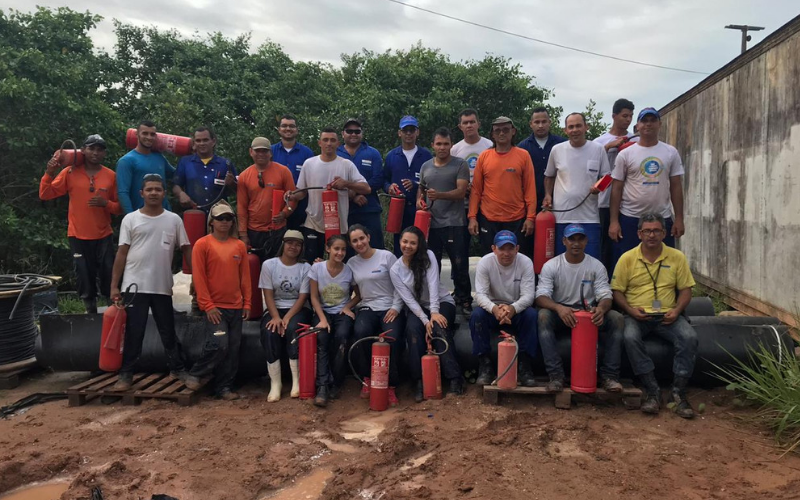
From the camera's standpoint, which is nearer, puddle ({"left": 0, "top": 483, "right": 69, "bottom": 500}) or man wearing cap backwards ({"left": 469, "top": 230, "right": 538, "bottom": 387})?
puddle ({"left": 0, "top": 483, "right": 69, "bottom": 500})

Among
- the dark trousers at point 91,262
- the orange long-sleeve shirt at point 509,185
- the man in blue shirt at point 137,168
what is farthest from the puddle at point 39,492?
the orange long-sleeve shirt at point 509,185

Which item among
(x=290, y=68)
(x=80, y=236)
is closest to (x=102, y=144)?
(x=80, y=236)

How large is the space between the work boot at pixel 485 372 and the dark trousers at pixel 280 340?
176 cm

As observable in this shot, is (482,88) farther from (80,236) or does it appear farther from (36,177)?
(80,236)

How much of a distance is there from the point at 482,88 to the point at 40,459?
14152mm

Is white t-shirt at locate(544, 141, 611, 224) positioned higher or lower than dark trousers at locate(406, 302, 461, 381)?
higher

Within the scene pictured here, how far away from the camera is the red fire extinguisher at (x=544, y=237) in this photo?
5781 millimetres

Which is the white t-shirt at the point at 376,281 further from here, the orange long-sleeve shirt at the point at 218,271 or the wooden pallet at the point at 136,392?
the wooden pallet at the point at 136,392

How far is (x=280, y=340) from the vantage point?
5.63 meters

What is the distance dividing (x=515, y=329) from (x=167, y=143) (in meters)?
4.34

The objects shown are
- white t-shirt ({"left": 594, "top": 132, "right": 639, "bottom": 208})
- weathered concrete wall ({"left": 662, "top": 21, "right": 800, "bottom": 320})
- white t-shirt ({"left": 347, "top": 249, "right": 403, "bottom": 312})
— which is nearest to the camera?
white t-shirt ({"left": 347, "top": 249, "right": 403, "bottom": 312})

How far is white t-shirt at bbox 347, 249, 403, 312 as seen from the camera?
569 cm

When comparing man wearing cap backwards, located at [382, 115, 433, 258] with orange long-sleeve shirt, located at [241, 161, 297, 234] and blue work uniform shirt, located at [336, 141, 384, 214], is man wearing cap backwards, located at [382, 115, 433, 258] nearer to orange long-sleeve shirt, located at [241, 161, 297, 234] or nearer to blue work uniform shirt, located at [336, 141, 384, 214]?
blue work uniform shirt, located at [336, 141, 384, 214]

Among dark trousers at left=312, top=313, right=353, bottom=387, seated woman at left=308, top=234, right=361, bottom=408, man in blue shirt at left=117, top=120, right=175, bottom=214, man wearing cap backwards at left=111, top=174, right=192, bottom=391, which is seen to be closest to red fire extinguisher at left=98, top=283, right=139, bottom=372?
man wearing cap backwards at left=111, top=174, right=192, bottom=391
